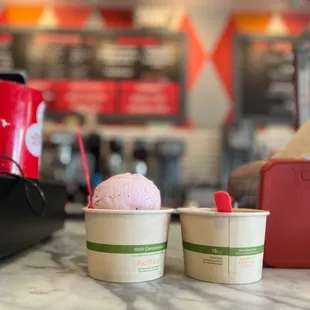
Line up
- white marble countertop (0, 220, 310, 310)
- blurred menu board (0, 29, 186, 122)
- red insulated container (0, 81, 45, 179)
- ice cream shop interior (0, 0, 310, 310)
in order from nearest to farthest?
1. white marble countertop (0, 220, 310, 310)
2. red insulated container (0, 81, 45, 179)
3. ice cream shop interior (0, 0, 310, 310)
4. blurred menu board (0, 29, 186, 122)

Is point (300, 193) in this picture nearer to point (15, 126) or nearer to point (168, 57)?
point (15, 126)

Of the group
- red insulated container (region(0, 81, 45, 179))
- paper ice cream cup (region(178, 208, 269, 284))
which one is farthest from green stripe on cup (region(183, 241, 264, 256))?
red insulated container (region(0, 81, 45, 179))

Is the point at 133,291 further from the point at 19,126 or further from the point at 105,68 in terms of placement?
the point at 105,68

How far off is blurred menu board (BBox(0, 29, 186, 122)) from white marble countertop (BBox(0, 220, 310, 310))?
2022 millimetres

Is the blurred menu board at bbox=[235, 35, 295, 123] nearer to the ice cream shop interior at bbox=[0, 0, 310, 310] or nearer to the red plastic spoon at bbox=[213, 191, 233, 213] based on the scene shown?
the ice cream shop interior at bbox=[0, 0, 310, 310]

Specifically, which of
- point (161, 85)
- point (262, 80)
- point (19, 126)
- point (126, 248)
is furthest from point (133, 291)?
point (262, 80)

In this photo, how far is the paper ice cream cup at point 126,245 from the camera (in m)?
0.54

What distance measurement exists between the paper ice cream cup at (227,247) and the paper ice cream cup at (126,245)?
0.05m

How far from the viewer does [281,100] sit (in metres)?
2.63

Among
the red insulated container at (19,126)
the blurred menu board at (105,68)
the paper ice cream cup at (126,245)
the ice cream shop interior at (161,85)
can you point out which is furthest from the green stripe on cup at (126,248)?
the blurred menu board at (105,68)

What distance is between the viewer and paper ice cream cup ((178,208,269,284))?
0.54 m

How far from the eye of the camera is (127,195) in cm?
57

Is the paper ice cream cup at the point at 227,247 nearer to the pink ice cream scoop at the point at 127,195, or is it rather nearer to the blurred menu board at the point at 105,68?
the pink ice cream scoop at the point at 127,195

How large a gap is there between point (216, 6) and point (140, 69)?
592 mm
